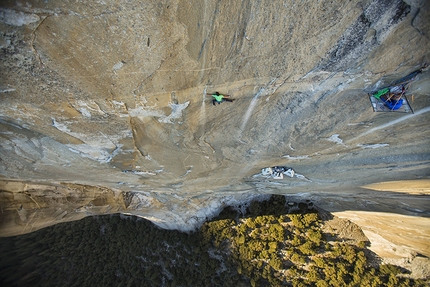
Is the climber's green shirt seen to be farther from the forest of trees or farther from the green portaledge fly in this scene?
the forest of trees

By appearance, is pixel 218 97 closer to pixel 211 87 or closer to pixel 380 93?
pixel 211 87

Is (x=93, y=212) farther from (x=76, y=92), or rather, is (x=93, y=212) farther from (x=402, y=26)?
(x=402, y=26)

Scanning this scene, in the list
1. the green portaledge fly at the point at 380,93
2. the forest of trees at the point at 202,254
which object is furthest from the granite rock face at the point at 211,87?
the forest of trees at the point at 202,254

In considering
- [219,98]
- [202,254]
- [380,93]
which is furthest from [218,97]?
[202,254]

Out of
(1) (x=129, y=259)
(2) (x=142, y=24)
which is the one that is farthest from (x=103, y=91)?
(1) (x=129, y=259)

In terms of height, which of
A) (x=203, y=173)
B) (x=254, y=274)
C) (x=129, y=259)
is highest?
(x=203, y=173)

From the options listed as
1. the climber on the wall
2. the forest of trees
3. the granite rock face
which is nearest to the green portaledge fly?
the granite rock face
